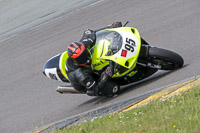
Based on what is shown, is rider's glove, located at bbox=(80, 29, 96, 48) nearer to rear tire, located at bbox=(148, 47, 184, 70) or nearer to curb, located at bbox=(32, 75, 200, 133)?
rear tire, located at bbox=(148, 47, 184, 70)

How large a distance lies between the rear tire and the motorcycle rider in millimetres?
803

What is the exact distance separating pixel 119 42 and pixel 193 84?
67.0 inches

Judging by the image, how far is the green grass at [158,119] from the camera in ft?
16.0

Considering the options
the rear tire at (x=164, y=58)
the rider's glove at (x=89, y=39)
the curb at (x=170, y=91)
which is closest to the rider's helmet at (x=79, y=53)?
the rider's glove at (x=89, y=39)

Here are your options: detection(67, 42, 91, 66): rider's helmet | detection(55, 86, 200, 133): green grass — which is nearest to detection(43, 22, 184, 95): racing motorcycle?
detection(67, 42, 91, 66): rider's helmet

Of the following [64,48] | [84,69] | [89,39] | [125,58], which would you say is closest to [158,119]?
[125,58]

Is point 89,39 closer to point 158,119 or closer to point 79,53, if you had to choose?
point 79,53

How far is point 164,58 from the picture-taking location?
7.64m

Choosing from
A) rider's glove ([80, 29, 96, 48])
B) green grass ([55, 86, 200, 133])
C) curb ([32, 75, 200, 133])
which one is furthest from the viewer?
rider's glove ([80, 29, 96, 48])

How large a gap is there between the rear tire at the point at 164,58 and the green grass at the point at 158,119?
5.01 feet

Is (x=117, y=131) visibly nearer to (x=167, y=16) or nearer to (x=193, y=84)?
(x=193, y=84)

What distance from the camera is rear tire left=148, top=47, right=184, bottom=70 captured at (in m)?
7.61

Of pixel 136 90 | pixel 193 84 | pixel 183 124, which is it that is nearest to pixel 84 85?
pixel 136 90

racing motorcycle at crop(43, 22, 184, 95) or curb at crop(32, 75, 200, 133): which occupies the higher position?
racing motorcycle at crop(43, 22, 184, 95)
